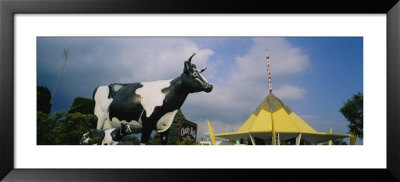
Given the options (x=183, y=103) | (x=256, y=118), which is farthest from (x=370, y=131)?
(x=256, y=118)

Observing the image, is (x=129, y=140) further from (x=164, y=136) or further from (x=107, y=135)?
(x=164, y=136)

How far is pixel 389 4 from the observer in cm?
613

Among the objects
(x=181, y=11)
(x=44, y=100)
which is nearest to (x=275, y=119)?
(x=44, y=100)

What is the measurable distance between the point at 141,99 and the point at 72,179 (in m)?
2.63

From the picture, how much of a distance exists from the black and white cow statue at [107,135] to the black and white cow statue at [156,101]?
0.16 meters

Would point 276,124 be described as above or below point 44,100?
below

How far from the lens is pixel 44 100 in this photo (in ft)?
26.3

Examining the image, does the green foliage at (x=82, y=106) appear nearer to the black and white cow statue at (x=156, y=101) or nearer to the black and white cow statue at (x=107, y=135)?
the black and white cow statue at (x=107, y=135)

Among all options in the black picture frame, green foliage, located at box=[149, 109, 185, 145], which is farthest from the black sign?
the black picture frame

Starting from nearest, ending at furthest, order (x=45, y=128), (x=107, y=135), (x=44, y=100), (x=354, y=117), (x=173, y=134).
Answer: (x=45, y=128)
(x=44, y=100)
(x=107, y=135)
(x=173, y=134)
(x=354, y=117)

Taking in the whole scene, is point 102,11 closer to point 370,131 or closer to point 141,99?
point 141,99

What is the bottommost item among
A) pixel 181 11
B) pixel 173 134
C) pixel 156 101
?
pixel 173 134

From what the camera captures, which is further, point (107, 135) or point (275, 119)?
point (275, 119)

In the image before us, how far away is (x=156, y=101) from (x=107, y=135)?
140 centimetres
